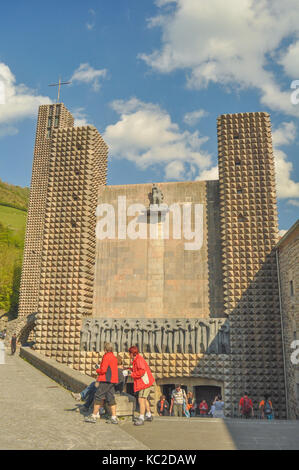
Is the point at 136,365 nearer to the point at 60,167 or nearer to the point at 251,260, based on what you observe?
the point at 251,260

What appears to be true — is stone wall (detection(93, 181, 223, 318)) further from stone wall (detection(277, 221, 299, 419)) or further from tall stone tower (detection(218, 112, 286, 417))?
stone wall (detection(277, 221, 299, 419))

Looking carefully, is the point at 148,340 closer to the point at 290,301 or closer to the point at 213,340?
the point at 213,340

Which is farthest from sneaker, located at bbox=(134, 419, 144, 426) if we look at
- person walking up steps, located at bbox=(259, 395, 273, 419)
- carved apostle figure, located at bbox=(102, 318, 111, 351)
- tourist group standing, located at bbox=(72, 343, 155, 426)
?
carved apostle figure, located at bbox=(102, 318, 111, 351)

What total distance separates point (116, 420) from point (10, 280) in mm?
45246

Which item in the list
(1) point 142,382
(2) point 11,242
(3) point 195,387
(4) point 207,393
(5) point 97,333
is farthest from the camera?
(2) point 11,242

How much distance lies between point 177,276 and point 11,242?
5007 centimetres

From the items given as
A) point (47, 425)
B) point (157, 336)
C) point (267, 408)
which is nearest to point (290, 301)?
point (267, 408)

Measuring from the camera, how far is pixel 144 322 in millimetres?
19641

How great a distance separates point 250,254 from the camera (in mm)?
19391

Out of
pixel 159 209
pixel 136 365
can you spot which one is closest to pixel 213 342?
pixel 159 209

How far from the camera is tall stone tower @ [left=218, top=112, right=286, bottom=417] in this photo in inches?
704

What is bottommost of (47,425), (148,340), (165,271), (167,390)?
(167,390)

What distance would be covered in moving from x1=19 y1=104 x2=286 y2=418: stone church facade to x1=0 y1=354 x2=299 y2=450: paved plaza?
9.47m

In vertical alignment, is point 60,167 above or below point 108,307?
above
